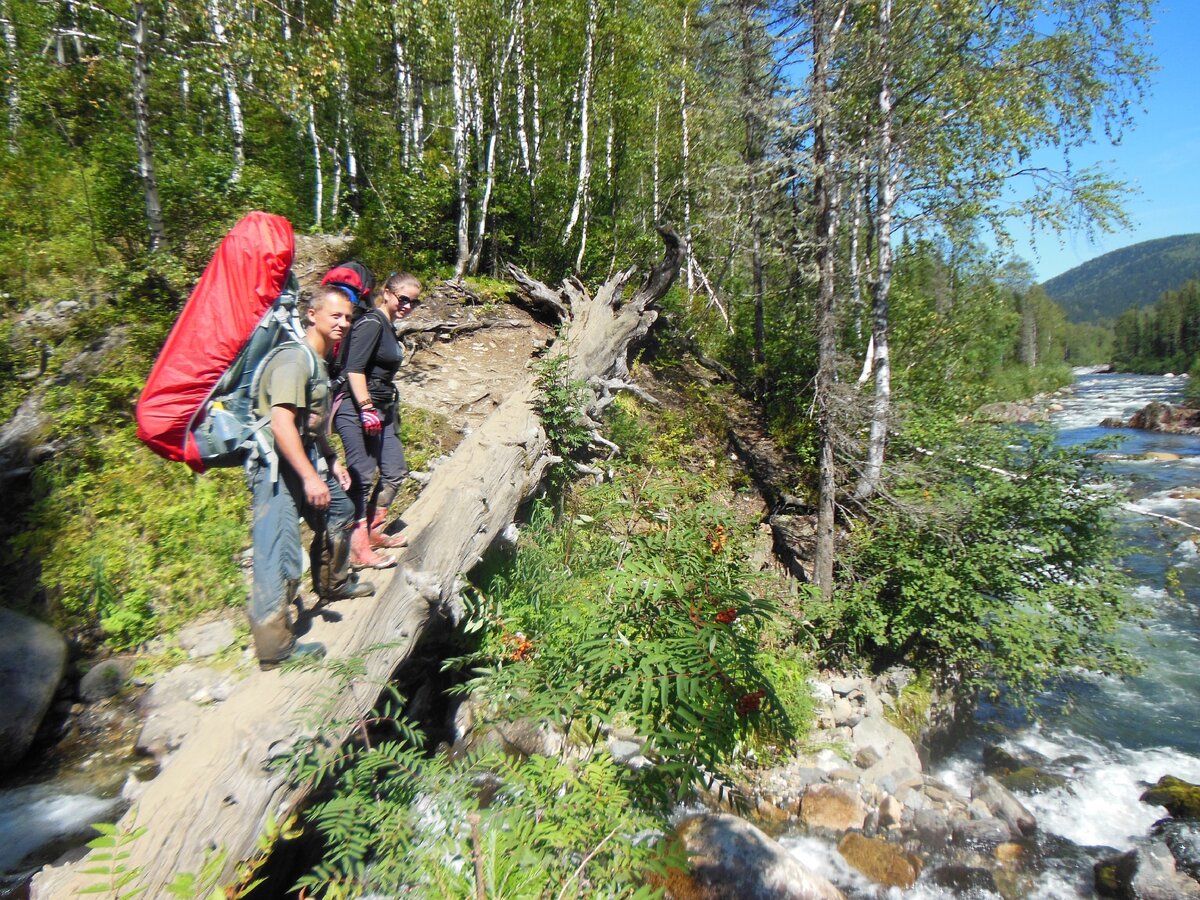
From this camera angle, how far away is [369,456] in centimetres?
447

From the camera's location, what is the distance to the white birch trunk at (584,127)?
1237cm

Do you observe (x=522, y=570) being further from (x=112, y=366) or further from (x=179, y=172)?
(x=179, y=172)

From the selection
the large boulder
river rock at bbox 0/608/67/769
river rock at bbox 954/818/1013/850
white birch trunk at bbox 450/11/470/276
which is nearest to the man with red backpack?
river rock at bbox 0/608/67/769

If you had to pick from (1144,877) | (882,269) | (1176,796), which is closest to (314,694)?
(1144,877)

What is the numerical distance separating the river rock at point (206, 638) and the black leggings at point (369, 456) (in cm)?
159

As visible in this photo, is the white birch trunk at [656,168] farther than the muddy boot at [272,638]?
Yes

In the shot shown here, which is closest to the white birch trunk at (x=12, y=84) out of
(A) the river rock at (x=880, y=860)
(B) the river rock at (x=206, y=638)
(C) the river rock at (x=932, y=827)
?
(B) the river rock at (x=206, y=638)

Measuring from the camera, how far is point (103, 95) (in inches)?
394

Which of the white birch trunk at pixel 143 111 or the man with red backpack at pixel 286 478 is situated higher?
the white birch trunk at pixel 143 111

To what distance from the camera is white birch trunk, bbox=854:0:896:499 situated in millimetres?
7207

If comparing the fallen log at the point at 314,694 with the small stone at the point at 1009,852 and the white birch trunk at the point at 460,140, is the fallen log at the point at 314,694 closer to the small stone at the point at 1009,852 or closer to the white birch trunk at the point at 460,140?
the small stone at the point at 1009,852

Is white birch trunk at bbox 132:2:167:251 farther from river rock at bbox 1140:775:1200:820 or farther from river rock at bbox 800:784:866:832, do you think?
river rock at bbox 1140:775:1200:820

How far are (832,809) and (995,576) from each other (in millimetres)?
3286

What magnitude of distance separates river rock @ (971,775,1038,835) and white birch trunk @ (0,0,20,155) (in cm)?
1467
